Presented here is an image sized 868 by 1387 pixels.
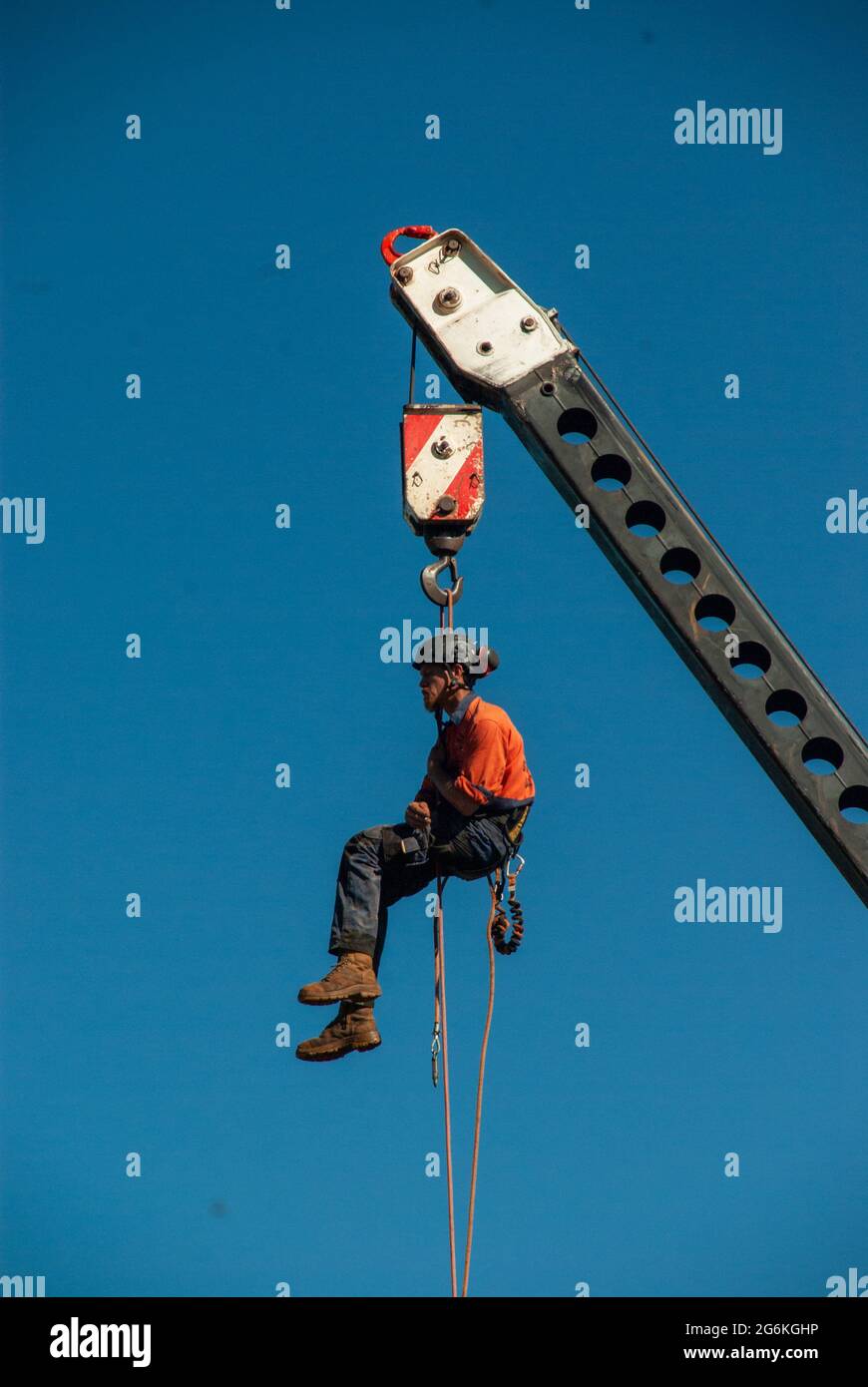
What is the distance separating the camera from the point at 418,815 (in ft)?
47.9

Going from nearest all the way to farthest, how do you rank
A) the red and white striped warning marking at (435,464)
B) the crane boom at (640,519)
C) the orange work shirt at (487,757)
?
the crane boom at (640,519), the red and white striped warning marking at (435,464), the orange work shirt at (487,757)

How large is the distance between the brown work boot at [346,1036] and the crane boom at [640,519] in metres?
3.63

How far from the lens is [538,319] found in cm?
1257

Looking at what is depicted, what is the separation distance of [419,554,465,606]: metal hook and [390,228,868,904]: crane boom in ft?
2.97

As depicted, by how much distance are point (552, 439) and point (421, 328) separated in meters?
1.17

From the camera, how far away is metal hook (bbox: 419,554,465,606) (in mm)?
12828

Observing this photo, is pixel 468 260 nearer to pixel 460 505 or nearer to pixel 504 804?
pixel 460 505

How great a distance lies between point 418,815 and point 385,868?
426 millimetres

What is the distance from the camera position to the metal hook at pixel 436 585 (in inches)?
505

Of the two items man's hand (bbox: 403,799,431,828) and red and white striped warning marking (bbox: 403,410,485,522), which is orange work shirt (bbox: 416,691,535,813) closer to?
man's hand (bbox: 403,799,431,828)

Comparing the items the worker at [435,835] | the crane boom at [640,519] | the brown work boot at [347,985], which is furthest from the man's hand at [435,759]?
the crane boom at [640,519]

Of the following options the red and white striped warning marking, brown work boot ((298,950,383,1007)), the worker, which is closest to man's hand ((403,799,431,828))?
the worker

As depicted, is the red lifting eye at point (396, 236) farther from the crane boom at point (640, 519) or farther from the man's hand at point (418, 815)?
the man's hand at point (418, 815)

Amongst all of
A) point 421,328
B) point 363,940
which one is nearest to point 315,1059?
point 363,940
